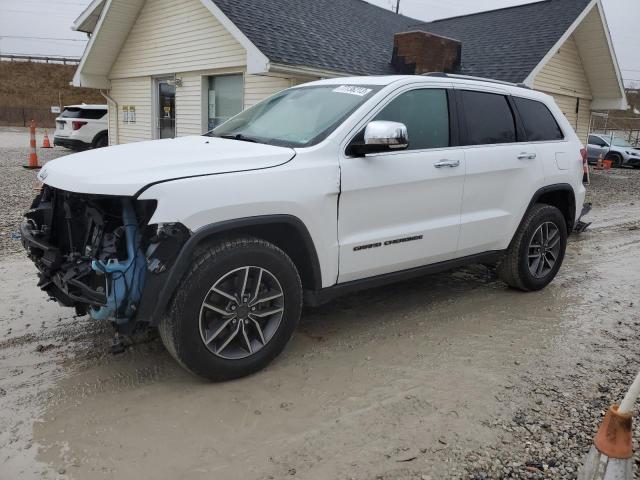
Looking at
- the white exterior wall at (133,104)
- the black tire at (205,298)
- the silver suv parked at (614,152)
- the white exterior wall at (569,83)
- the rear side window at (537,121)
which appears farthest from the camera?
the silver suv parked at (614,152)

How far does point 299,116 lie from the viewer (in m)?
4.13

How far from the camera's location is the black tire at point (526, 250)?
505cm

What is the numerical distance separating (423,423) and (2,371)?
2.64 metres

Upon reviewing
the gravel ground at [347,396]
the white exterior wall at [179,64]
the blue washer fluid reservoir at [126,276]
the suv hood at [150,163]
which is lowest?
the gravel ground at [347,396]

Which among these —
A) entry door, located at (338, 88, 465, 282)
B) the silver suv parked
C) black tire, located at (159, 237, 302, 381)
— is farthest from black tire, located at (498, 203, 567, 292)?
the silver suv parked

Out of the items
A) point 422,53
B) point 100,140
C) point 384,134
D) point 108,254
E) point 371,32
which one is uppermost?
point 371,32

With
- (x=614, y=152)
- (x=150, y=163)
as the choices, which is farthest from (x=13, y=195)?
(x=614, y=152)

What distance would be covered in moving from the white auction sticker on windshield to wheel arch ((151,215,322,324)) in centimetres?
121

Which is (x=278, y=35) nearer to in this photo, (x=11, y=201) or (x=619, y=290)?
(x=11, y=201)

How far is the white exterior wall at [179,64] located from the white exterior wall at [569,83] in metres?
8.10

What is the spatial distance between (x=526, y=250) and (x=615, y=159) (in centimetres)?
2110

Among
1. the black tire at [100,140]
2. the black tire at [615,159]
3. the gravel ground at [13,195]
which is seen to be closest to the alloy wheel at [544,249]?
the gravel ground at [13,195]

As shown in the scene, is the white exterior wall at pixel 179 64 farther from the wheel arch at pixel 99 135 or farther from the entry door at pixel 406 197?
the entry door at pixel 406 197

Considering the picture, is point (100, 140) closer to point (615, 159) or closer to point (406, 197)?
point (406, 197)
